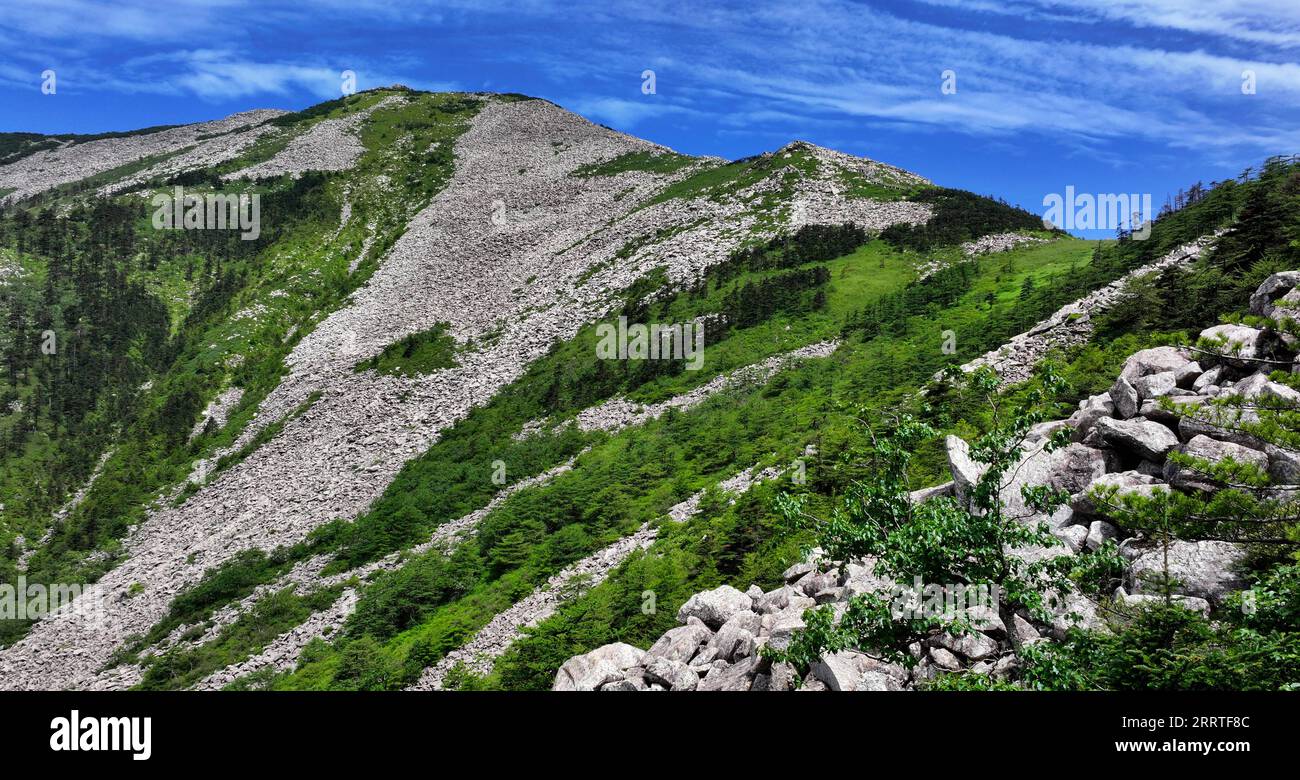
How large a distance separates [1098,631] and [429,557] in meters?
30.1

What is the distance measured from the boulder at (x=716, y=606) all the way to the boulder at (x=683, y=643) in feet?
1.92

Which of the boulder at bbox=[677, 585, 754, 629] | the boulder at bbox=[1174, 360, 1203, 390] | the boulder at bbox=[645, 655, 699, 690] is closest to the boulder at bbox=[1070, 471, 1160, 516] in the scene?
the boulder at bbox=[1174, 360, 1203, 390]

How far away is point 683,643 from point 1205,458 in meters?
12.1

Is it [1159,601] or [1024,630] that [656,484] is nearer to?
[1024,630]

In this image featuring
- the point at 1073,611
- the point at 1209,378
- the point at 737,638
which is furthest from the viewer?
the point at 1209,378

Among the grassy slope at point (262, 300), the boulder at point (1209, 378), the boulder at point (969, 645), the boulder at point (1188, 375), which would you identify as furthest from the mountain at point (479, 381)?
the boulder at point (969, 645)

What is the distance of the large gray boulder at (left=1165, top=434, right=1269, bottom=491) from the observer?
41.2 feet

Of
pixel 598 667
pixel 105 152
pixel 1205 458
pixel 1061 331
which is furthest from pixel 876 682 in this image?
pixel 105 152

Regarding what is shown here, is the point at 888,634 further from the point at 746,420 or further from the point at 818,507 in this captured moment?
the point at 746,420

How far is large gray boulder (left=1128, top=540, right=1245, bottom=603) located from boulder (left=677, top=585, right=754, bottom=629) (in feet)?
29.9

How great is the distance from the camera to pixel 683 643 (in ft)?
54.2

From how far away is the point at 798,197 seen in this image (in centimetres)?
7594

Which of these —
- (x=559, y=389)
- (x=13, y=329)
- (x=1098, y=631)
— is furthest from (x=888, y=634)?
(x=13, y=329)
